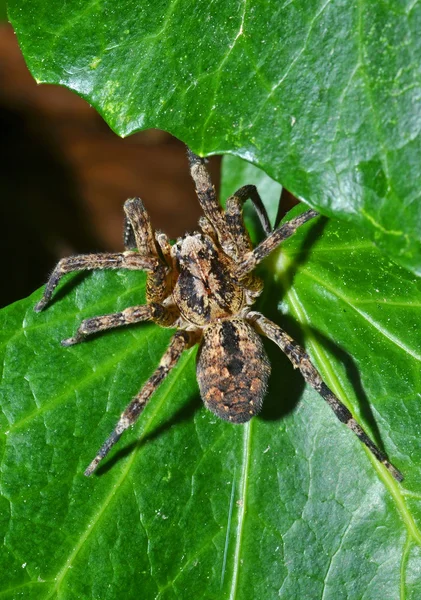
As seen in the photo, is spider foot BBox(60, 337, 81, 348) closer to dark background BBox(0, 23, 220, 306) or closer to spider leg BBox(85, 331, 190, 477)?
spider leg BBox(85, 331, 190, 477)

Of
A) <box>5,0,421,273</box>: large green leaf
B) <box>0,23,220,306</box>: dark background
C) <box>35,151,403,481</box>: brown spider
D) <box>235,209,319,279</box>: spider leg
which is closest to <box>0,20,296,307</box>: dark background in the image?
<box>0,23,220,306</box>: dark background

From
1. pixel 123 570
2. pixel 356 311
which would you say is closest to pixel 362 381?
pixel 356 311

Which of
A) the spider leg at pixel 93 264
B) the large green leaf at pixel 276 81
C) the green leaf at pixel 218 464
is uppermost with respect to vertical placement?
the large green leaf at pixel 276 81

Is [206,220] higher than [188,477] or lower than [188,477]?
higher

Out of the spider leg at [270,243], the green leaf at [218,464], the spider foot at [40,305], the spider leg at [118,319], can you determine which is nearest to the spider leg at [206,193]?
the spider leg at [270,243]

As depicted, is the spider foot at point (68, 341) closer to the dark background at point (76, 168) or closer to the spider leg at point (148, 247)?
the spider leg at point (148, 247)

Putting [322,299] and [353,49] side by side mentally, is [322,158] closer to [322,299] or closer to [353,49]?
[353,49]
